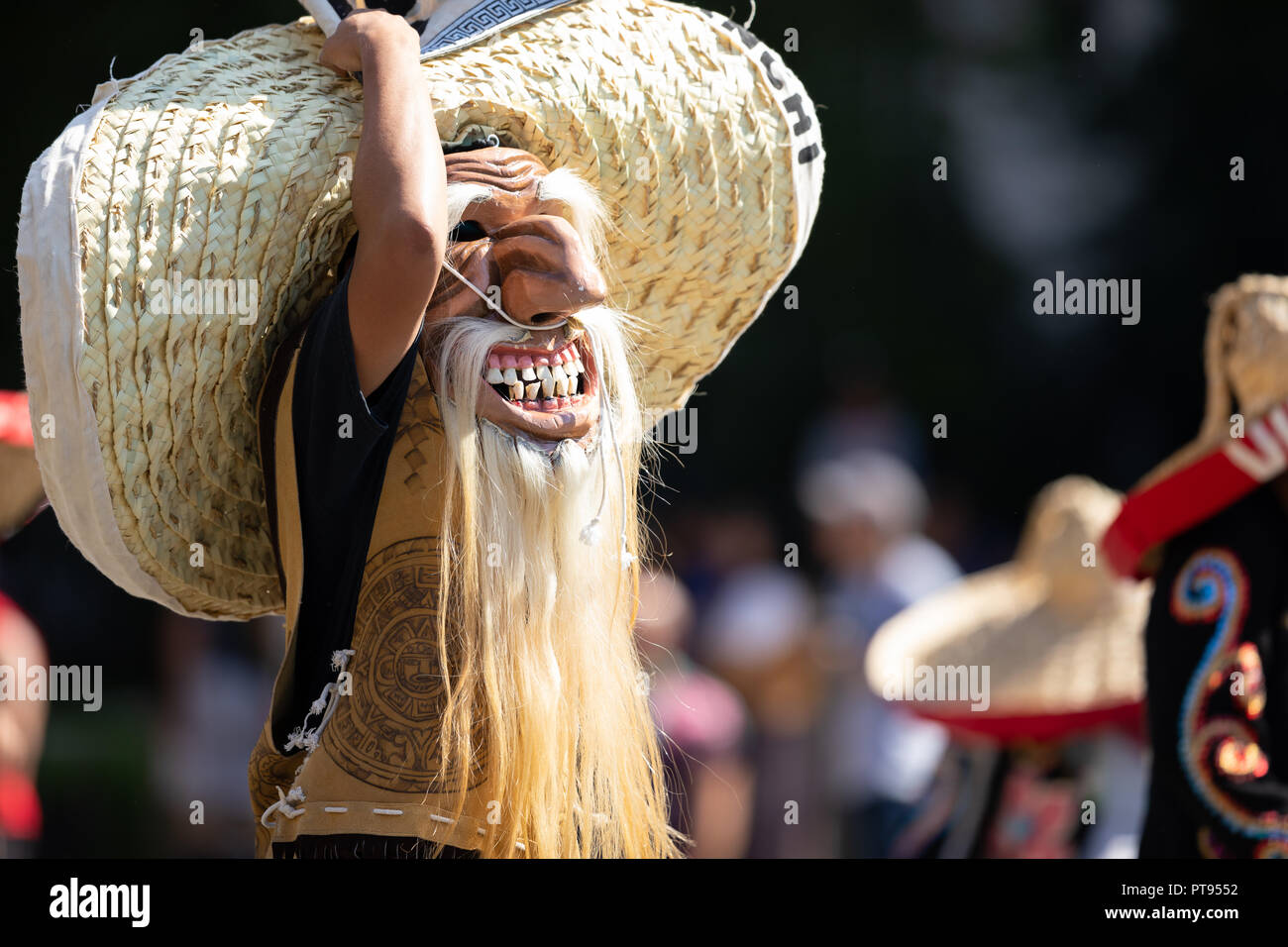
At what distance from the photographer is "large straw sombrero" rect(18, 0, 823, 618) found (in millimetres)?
1680

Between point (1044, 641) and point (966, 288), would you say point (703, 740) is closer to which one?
point (1044, 641)

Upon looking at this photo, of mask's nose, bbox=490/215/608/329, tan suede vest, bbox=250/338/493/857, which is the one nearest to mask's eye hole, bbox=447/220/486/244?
mask's nose, bbox=490/215/608/329

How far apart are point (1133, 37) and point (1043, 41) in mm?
274

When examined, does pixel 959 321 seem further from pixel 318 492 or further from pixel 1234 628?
pixel 318 492

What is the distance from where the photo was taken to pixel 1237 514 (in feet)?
8.18

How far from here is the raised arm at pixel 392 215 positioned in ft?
5.35

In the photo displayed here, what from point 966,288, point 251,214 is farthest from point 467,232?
point 966,288

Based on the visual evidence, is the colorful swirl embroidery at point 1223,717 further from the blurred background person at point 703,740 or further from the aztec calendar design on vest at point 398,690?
the blurred background person at point 703,740

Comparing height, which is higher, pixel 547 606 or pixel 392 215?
pixel 392 215

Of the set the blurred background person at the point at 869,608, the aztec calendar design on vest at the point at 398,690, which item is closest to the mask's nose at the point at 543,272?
the aztec calendar design on vest at the point at 398,690

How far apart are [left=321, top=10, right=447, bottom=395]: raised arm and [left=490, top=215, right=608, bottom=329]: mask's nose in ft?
0.39

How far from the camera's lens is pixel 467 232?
1.81 metres

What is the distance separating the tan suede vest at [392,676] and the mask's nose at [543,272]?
0.48 feet

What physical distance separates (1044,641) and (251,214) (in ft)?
7.17
